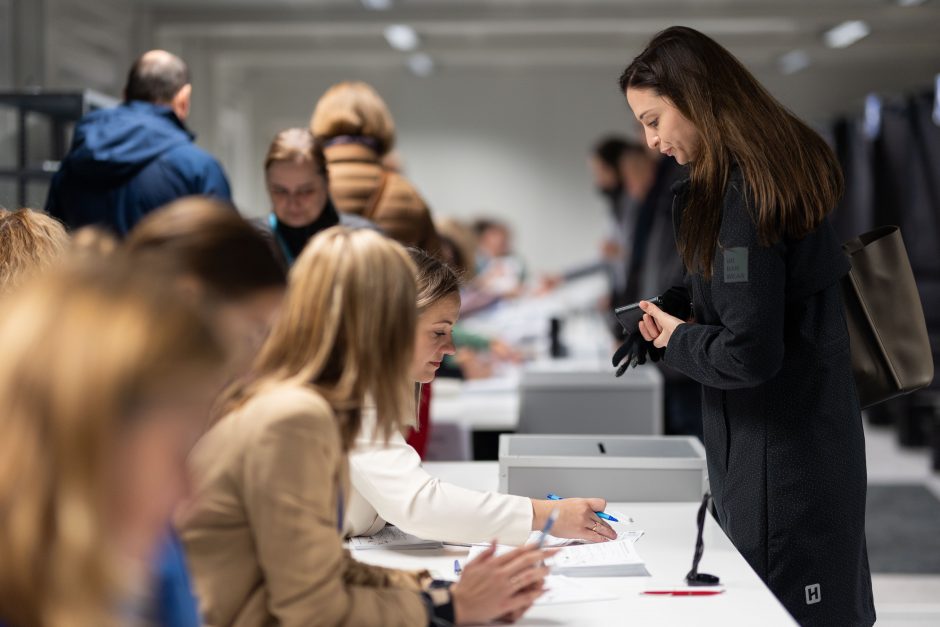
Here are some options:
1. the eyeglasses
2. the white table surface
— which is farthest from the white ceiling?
the eyeglasses

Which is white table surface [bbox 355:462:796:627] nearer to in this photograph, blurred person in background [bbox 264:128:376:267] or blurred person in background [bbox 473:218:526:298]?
blurred person in background [bbox 264:128:376:267]

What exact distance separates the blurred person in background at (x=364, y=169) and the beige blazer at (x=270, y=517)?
2.11m

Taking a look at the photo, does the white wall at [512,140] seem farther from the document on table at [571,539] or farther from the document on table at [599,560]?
the document on table at [599,560]

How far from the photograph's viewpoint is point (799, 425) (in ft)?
6.11

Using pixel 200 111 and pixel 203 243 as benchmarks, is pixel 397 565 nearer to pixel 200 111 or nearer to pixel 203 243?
pixel 203 243

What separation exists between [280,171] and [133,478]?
2.35 m

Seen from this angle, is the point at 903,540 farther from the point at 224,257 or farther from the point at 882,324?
the point at 224,257

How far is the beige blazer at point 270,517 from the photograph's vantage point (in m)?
1.29

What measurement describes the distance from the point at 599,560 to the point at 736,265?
549 mm

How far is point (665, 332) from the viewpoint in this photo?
2.02 meters

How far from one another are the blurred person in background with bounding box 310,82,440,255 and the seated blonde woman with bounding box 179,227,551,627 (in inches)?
78.7

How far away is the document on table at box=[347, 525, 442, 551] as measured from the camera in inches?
75.8

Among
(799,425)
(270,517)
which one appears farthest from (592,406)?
(270,517)

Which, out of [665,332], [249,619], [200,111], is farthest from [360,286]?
[200,111]
